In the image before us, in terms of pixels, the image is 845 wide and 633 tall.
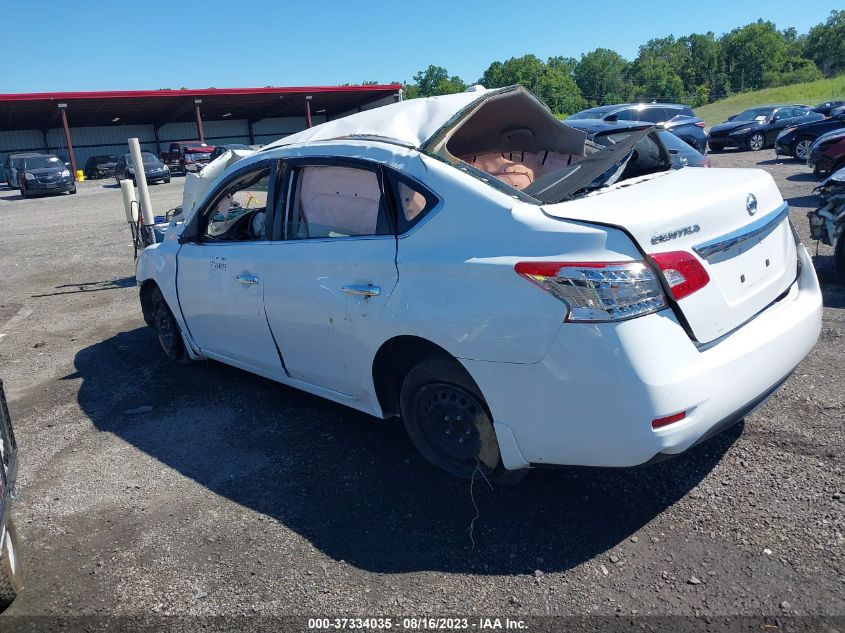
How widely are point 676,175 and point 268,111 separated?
154ft

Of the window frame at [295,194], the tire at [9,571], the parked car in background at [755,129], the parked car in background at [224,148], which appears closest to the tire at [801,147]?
the parked car in background at [755,129]

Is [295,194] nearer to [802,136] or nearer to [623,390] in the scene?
[623,390]

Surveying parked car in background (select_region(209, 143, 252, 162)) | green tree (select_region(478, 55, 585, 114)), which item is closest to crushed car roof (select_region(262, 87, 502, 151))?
parked car in background (select_region(209, 143, 252, 162))

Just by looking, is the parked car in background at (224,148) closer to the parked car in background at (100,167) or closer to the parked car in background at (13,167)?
the parked car in background at (13,167)

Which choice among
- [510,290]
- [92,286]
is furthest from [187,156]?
[510,290]

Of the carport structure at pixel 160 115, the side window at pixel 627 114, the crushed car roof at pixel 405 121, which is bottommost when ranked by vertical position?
the crushed car roof at pixel 405 121

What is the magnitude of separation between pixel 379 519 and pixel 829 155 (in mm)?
13307

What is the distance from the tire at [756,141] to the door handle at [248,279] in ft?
78.4

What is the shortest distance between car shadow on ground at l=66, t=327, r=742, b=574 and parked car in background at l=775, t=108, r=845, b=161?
18.1 meters

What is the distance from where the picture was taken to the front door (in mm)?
4316

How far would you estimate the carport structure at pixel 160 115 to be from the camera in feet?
125

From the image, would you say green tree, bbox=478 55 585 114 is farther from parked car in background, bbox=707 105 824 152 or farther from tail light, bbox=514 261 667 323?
tail light, bbox=514 261 667 323

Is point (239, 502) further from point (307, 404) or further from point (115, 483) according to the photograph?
point (307, 404)

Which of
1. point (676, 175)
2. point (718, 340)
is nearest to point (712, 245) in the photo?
point (718, 340)
